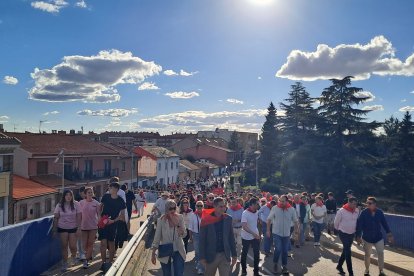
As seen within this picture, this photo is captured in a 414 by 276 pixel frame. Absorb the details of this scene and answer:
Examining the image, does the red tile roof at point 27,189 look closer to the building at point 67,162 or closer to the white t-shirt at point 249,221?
the building at point 67,162

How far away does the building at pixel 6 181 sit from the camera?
24.7 metres

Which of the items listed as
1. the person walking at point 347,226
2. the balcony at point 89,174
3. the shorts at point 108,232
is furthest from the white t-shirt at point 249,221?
the balcony at point 89,174

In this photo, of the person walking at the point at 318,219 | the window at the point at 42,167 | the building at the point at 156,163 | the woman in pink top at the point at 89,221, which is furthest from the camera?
the building at the point at 156,163

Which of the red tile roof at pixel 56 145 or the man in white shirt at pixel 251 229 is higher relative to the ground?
the red tile roof at pixel 56 145

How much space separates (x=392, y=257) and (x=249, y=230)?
187 inches

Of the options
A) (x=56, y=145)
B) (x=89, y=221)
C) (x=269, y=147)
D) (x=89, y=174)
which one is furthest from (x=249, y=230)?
(x=269, y=147)

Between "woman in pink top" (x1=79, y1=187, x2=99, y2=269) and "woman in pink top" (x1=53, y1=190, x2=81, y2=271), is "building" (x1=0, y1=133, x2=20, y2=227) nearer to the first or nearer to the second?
"woman in pink top" (x1=53, y1=190, x2=81, y2=271)

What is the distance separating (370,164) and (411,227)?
82.7ft

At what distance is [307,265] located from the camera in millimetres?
10383

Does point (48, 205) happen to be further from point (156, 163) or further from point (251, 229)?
point (156, 163)

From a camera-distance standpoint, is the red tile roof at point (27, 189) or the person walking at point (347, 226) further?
the red tile roof at point (27, 189)

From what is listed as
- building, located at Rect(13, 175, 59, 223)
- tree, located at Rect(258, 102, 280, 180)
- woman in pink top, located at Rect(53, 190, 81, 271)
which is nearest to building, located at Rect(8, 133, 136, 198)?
building, located at Rect(13, 175, 59, 223)

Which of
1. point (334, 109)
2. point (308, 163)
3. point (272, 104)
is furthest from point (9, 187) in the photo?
point (272, 104)

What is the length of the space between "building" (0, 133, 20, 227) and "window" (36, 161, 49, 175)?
29.5 feet
